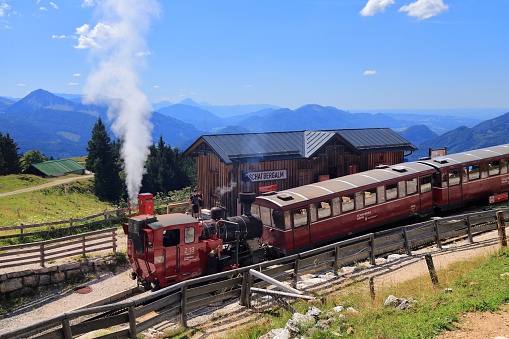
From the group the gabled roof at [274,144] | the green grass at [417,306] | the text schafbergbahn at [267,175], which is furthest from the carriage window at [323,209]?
the gabled roof at [274,144]

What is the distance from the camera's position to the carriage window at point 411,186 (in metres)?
22.7

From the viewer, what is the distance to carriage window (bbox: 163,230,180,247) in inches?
579

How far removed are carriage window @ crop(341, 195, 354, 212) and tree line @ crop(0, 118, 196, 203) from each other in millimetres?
40159

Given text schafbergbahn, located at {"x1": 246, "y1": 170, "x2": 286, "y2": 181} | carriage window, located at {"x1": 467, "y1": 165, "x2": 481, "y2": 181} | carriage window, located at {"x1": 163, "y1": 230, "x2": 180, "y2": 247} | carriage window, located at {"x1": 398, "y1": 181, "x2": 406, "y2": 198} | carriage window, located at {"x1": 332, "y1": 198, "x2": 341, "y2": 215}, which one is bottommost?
carriage window, located at {"x1": 163, "y1": 230, "x2": 180, "y2": 247}

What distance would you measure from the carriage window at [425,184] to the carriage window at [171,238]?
15.4m

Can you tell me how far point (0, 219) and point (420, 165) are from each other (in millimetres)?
29087

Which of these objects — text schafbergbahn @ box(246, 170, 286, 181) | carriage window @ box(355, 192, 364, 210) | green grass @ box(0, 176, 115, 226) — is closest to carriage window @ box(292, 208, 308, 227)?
carriage window @ box(355, 192, 364, 210)

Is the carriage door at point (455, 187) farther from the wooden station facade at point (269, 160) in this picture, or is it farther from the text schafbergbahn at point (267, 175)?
the text schafbergbahn at point (267, 175)

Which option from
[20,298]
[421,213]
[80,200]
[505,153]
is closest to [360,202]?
[421,213]

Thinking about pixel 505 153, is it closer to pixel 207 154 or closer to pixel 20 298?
pixel 207 154

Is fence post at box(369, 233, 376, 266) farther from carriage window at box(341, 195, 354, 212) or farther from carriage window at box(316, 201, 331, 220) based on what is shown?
carriage window at box(341, 195, 354, 212)

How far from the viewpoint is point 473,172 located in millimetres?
25891

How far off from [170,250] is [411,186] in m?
14.7

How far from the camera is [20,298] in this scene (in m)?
17.8
